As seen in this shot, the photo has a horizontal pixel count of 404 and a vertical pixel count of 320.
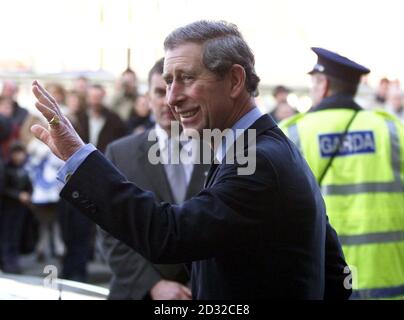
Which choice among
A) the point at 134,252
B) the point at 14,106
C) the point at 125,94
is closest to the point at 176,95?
the point at 134,252

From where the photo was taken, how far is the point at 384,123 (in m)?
4.64

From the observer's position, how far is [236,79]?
2.75m

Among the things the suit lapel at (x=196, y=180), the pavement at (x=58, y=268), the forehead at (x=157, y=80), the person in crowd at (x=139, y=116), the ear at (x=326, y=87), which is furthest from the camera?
the pavement at (x=58, y=268)

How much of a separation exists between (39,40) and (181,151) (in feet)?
Result: 35.6

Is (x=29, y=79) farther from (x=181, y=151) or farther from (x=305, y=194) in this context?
(x=305, y=194)

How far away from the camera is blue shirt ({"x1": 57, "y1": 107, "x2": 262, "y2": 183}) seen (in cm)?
248

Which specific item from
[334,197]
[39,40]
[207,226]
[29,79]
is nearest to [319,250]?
[207,226]

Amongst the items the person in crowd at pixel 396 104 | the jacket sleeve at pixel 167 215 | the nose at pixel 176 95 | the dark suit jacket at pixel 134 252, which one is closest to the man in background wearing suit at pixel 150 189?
the dark suit jacket at pixel 134 252

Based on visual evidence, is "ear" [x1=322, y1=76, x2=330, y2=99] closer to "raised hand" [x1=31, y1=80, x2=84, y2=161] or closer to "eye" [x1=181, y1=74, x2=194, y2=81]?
"eye" [x1=181, y1=74, x2=194, y2=81]

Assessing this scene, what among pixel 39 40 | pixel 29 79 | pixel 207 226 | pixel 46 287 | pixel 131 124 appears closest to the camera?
pixel 207 226

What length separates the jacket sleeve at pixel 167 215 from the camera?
2436 mm

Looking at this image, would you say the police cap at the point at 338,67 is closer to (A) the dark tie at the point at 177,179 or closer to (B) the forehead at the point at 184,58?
(A) the dark tie at the point at 177,179

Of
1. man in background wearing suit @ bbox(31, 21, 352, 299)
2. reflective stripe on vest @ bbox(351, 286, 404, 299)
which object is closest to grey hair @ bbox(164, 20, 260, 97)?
man in background wearing suit @ bbox(31, 21, 352, 299)

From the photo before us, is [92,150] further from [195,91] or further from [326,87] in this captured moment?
[326,87]
